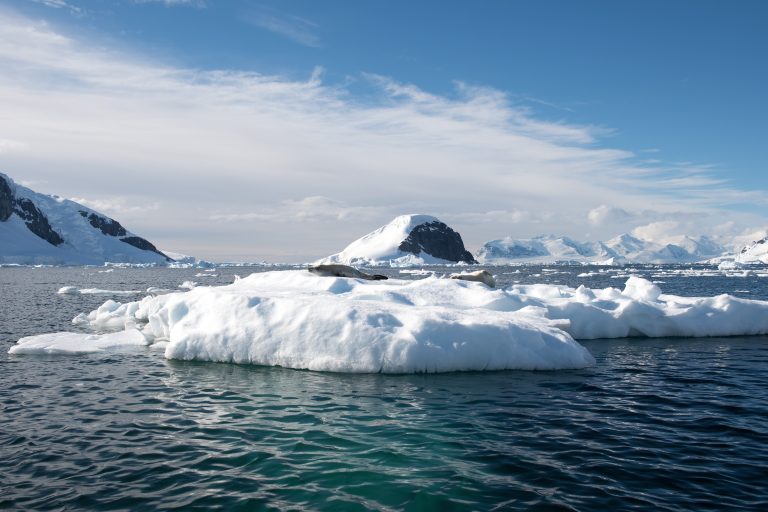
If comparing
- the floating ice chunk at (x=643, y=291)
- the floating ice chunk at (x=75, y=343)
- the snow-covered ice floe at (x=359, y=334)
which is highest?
the floating ice chunk at (x=643, y=291)

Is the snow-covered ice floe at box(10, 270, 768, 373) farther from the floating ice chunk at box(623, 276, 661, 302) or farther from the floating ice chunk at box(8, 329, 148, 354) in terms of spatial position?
the floating ice chunk at box(623, 276, 661, 302)

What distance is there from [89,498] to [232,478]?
188 cm

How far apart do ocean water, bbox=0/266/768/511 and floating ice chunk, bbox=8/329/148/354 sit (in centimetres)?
203

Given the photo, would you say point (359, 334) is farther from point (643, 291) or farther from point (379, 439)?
point (643, 291)

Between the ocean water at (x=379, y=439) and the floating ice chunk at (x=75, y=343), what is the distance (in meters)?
2.03

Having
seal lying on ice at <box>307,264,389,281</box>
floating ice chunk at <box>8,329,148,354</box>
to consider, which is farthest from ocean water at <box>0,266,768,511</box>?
seal lying on ice at <box>307,264,389,281</box>

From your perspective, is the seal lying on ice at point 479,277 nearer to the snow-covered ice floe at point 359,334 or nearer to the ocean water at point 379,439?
the snow-covered ice floe at point 359,334

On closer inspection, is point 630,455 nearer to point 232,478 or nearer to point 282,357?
point 232,478

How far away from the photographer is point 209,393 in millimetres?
13148

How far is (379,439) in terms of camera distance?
9539 mm

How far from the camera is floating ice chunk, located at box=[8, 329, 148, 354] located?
60.4 ft

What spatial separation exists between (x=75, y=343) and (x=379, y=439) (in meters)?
14.9

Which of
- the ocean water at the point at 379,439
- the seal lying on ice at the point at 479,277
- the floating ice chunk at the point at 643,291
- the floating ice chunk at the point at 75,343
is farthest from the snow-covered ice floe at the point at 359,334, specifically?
the floating ice chunk at the point at 643,291

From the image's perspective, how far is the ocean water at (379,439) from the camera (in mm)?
7273
